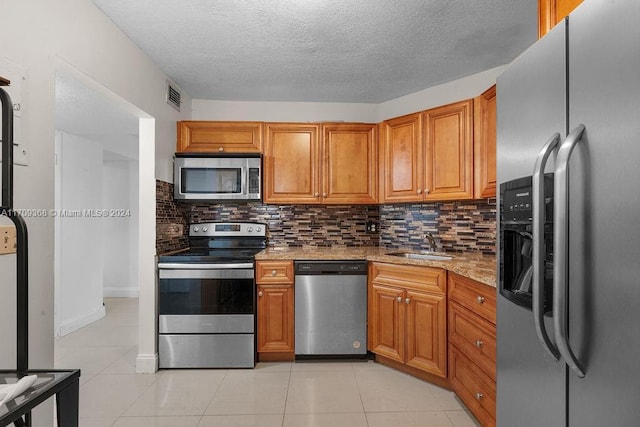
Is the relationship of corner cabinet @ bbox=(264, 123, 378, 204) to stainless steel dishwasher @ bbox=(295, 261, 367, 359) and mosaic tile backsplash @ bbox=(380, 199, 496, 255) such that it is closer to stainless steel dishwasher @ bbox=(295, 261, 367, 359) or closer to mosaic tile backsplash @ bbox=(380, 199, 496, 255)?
mosaic tile backsplash @ bbox=(380, 199, 496, 255)

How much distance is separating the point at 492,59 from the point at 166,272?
2.95 metres

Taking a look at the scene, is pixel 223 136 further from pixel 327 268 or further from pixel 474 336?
pixel 474 336

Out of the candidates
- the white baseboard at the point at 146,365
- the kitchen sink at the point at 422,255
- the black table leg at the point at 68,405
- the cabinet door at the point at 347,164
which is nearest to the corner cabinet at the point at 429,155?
the cabinet door at the point at 347,164

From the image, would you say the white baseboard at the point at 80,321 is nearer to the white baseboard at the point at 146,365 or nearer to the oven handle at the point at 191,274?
the white baseboard at the point at 146,365

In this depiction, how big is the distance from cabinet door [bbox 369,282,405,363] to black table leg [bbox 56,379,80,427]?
204 centimetres

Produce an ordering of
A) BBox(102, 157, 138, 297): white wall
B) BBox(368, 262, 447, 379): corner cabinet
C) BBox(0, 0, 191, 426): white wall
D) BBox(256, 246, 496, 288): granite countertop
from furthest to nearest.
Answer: BBox(102, 157, 138, 297): white wall → BBox(368, 262, 447, 379): corner cabinet → BBox(256, 246, 496, 288): granite countertop → BBox(0, 0, 191, 426): white wall

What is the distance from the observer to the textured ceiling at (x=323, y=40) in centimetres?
198

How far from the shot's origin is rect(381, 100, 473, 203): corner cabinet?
2586 millimetres

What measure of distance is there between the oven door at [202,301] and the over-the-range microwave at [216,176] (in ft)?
2.15

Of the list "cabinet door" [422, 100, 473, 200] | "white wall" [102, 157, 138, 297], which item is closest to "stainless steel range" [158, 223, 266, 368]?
"cabinet door" [422, 100, 473, 200]

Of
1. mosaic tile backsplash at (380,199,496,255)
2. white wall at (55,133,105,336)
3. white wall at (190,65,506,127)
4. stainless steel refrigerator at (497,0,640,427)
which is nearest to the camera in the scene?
stainless steel refrigerator at (497,0,640,427)

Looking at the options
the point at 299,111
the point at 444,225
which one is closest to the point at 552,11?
the point at 444,225

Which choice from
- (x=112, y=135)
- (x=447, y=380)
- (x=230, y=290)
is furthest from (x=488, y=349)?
(x=112, y=135)

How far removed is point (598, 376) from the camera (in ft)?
2.51
